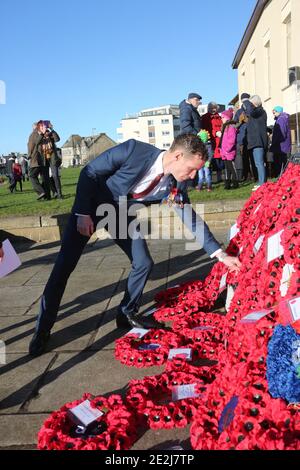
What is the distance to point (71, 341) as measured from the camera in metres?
3.62

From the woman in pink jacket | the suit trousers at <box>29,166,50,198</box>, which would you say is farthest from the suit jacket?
the suit trousers at <box>29,166,50,198</box>

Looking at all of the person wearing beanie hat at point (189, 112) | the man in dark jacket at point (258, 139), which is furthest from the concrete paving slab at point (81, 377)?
the man in dark jacket at point (258, 139)

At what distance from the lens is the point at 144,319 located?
12.5ft

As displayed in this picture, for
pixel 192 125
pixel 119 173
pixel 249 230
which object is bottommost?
pixel 249 230

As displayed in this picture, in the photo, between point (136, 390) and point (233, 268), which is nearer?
point (136, 390)

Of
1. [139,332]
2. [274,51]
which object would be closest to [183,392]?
[139,332]

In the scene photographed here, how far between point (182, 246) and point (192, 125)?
340 centimetres

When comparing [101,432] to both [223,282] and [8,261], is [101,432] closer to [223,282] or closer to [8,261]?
[8,261]

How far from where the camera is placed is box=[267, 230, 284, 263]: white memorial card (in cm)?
263

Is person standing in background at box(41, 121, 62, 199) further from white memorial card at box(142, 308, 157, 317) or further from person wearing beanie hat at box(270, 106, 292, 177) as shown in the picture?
white memorial card at box(142, 308, 157, 317)

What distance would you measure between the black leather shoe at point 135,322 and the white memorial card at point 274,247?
141cm


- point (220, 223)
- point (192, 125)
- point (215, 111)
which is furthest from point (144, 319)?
point (215, 111)

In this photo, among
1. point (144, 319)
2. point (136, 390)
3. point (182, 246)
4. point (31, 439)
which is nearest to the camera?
point (31, 439)

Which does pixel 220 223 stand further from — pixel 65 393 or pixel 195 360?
pixel 65 393
